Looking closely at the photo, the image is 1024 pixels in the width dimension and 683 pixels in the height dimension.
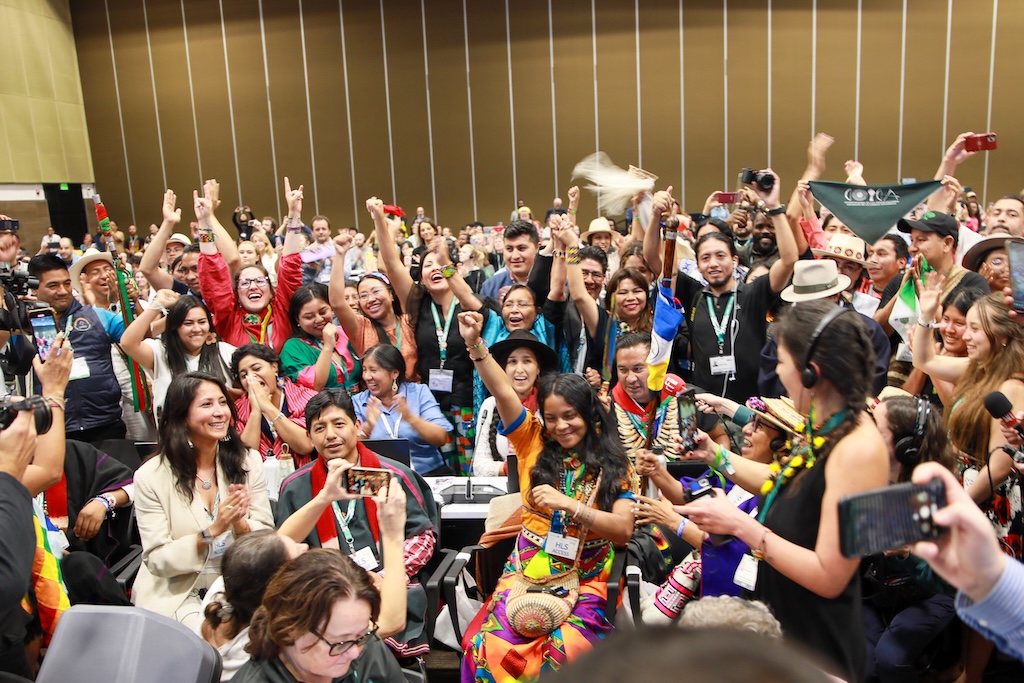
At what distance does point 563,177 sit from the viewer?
535 inches

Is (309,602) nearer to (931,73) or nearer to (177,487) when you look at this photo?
(177,487)

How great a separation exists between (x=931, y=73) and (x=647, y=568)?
493 inches

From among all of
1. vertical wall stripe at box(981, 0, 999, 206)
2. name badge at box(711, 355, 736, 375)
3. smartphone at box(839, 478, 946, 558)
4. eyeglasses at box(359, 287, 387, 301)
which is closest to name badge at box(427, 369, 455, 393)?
eyeglasses at box(359, 287, 387, 301)

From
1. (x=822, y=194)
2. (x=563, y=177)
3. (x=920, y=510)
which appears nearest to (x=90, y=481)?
(x=920, y=510)

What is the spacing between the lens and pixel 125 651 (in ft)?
6.06

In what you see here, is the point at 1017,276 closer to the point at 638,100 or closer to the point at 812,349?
the point at 812,349

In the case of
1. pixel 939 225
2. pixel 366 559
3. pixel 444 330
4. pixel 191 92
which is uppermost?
pixel 191 92

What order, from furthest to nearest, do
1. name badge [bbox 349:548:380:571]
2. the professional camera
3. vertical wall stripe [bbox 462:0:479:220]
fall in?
vertical wall stripe [bbox 462:0:479:220] → name badge [bbox 349:548:380:571] → the professional camera

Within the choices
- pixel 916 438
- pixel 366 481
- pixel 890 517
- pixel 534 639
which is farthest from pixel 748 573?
pixel 366 481

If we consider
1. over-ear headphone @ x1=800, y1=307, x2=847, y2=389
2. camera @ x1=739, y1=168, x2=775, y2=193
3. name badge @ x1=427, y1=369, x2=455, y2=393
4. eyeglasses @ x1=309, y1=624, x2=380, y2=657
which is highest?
camera @ x1=739, y1=168, x2=775, y2=193

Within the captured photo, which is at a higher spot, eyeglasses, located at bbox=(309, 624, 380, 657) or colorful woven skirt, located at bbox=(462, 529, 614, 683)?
eyeglasses, located at bbox=(309, 624, 380, 657)

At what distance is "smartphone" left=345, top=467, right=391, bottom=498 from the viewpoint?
2.35 metres

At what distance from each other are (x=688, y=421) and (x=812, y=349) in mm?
650

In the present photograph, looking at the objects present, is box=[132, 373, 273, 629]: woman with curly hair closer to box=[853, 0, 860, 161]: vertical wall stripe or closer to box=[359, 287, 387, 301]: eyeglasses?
box=[359, 287, 387, 301]: eyeglasses
